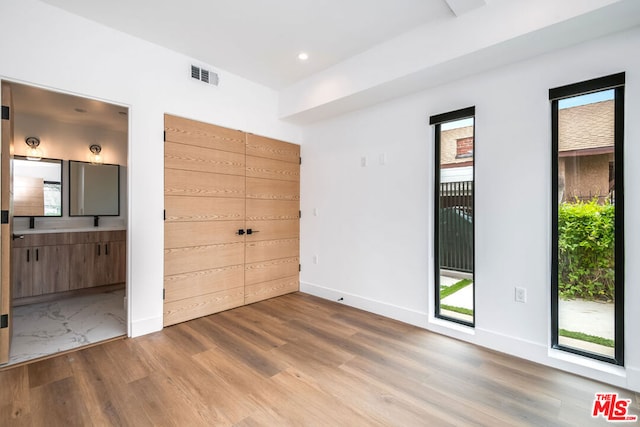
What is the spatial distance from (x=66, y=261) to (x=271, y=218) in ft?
9.38

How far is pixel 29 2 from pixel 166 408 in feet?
10.5

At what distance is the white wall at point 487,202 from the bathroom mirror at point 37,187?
4.03m

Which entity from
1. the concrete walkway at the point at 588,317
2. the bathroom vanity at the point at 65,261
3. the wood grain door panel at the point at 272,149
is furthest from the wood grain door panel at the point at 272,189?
the concrete walkway at the point at 588,317

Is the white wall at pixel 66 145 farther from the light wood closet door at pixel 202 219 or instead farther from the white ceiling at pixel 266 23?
the white ceiling at pixel 266 23

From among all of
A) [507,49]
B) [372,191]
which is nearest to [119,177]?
[372,191]

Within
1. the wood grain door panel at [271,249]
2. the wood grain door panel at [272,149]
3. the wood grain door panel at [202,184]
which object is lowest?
the wood grain door panel at [271,249]

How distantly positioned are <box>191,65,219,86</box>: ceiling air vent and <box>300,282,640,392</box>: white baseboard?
10.2 feet

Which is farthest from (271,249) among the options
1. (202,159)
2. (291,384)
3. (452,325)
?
(452,325)

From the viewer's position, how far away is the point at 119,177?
16.0ft

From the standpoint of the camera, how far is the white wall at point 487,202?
213cm

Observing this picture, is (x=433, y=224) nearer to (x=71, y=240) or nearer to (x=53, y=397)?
(x=53, y=397)

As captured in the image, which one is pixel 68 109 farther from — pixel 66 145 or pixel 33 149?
pixel 33 149

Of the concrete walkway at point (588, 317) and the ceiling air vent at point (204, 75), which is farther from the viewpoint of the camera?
the ceiling air vent at point (204, 75)

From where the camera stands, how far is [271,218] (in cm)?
407
